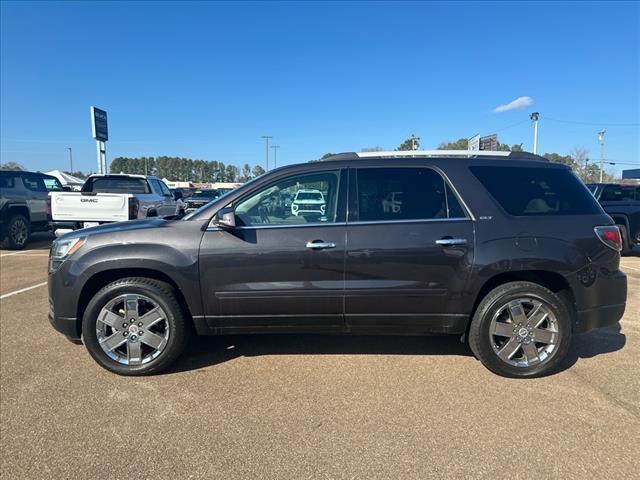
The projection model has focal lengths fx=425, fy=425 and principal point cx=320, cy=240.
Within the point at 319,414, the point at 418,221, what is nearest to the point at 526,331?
the point at 418,221

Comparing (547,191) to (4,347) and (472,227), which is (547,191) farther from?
(4,347)

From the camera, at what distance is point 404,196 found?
143 inches

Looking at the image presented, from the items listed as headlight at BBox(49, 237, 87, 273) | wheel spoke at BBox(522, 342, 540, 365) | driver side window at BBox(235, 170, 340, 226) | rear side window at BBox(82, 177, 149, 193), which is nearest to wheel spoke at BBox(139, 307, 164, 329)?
headlight at BBox(49, 237, 87, 273)

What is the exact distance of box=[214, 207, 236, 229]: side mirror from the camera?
3.41 meters

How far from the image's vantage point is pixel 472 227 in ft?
11.6

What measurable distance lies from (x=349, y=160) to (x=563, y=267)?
2.01m

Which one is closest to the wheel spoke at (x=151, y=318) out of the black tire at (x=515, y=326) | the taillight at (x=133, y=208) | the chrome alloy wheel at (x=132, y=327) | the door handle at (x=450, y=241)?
the chrome alloy wheel at (x=132, y=327)

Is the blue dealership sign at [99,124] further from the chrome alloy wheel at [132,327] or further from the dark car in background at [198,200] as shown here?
the chrome alloy wheel at [132,327]

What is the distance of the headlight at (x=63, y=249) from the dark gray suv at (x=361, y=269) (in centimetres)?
1

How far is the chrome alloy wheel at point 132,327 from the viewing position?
3.57 m

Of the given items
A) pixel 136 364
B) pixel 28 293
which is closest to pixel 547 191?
pixel 136 364

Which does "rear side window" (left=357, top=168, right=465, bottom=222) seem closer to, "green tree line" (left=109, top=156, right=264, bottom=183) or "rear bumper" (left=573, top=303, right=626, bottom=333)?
"rear bumper" (left=573, top=303, right=626, bottom=333)

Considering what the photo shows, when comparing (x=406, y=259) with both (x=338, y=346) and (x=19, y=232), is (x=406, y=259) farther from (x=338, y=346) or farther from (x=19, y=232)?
(x=19, y=232)

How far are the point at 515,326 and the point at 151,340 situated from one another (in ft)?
10.0
